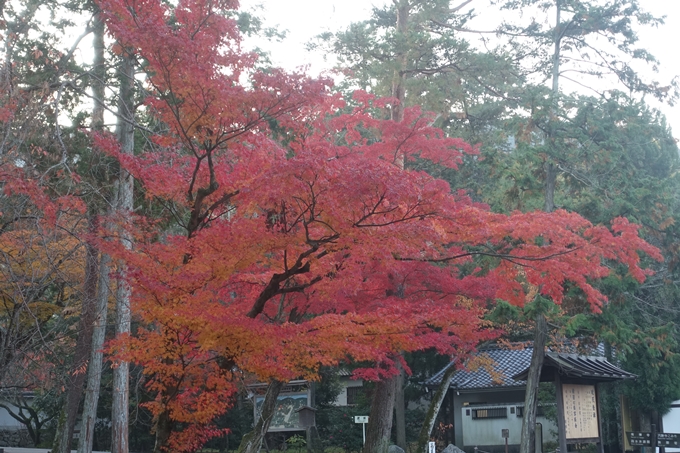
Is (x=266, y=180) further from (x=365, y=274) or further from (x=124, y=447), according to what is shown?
(x=124, y=447)

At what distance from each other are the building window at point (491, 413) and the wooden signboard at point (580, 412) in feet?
26.8

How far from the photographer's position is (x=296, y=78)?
904cm

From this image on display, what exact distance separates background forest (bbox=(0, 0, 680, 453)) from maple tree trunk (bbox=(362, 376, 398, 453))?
0.16ft

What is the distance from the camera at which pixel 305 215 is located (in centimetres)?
919

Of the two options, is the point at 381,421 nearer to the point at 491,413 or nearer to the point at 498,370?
the point at 498,370

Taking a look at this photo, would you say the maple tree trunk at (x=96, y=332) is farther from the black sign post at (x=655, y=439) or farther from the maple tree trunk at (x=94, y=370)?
the black sign post at (x=655, y=439)

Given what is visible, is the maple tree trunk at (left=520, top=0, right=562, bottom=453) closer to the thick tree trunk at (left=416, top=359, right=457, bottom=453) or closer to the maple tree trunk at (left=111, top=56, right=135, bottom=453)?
the thick tree trunk at (left=416, top=359, right=457, bottom=453)

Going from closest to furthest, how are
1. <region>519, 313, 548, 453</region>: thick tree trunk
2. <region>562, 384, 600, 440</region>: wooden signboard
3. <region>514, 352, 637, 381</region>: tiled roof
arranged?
<region>562, 384, 600, 440</region>: wooden signboard → <region>514, 352, 637, 381</region>: tiled roof → <region>519, 313, 548, 453</region>: thick tree trunk

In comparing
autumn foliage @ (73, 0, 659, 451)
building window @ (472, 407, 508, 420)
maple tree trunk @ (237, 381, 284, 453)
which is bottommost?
building window @ (472, 407, 508, 420)

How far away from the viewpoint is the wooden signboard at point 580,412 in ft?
50.4

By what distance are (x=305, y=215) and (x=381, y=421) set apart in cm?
819

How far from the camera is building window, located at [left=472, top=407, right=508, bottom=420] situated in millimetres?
24438

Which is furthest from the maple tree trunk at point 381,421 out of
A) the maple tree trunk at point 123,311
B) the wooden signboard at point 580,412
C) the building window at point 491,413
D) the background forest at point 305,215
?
the building window at point 491,413

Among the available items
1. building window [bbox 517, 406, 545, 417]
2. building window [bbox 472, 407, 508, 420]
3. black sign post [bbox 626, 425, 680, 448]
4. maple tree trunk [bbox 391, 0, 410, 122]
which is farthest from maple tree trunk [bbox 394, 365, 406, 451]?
maple tree trunk [bbox 391, 0, 410, 122]
